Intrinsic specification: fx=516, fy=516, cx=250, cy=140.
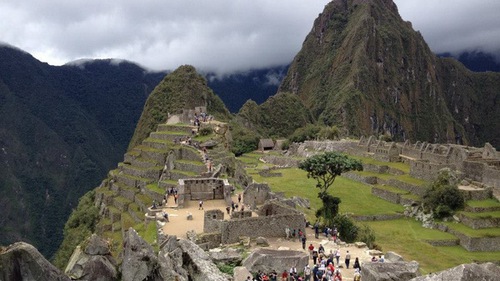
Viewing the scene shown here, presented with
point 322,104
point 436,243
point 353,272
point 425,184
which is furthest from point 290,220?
point 322,104

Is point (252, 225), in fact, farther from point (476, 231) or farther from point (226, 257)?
point (476, 231)

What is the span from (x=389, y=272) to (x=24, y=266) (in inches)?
350

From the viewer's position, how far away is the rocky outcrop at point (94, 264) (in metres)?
11.0

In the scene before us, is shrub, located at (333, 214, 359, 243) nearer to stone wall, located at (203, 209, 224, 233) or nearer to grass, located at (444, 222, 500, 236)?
stone wall, located at (203, 209, 224, 233)

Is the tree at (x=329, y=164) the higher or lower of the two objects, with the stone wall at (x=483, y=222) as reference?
higher

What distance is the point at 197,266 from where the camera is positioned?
42.9 ft

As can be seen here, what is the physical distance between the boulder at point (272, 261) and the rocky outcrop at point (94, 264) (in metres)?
6.17

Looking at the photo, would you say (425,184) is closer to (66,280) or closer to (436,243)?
(436,243)

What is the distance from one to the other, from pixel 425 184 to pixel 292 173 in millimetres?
16440

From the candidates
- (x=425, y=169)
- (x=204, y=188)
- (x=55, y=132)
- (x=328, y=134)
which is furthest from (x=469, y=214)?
(x=55, y=132)

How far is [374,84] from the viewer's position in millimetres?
190250

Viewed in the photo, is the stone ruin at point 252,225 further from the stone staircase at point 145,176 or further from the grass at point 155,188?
the grass at point 155,188

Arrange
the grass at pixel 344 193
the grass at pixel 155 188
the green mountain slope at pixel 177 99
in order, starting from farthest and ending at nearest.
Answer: the green mountain slope at pixel 177 99
the grass at pixel 344 193
the grass at pixel 155 188

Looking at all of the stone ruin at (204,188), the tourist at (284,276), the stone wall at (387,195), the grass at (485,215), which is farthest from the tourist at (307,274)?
the stone wall at (387,195)
